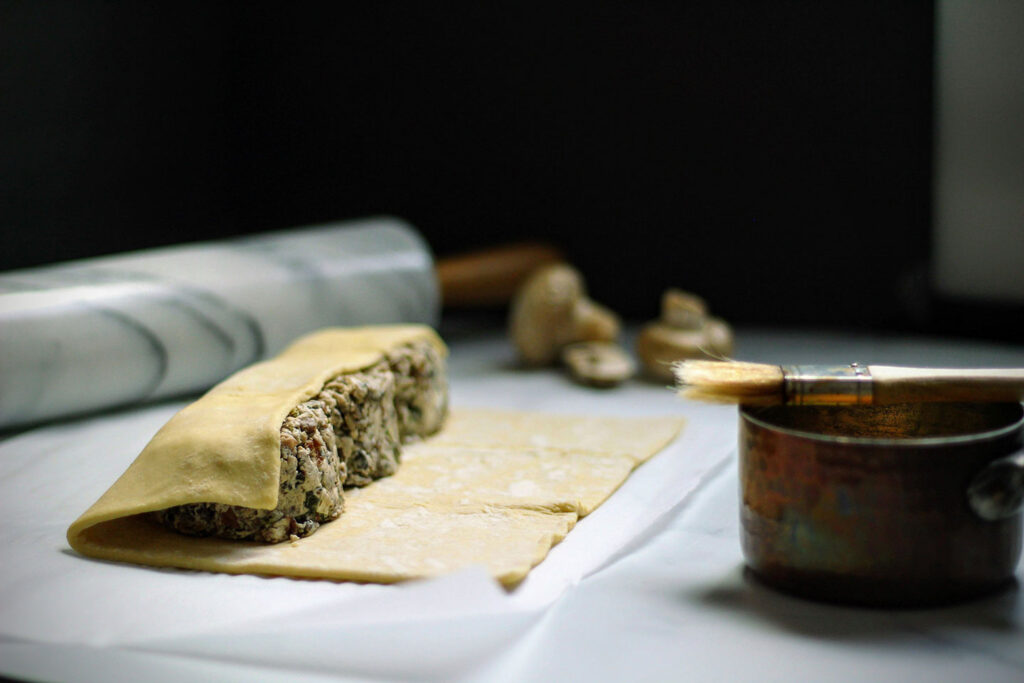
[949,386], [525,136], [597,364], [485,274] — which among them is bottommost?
[597,364]

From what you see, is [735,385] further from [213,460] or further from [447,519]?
[213,460]

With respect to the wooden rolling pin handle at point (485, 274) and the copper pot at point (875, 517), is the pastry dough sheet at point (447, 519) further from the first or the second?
the wooden rolling pin handle at point (485, 274)

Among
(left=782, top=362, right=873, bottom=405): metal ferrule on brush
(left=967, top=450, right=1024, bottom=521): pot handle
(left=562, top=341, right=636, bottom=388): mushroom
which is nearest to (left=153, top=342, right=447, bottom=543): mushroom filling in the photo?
(left=562, top=341, right=636, bottom=388): mushroom

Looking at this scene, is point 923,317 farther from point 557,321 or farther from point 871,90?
point 557,321

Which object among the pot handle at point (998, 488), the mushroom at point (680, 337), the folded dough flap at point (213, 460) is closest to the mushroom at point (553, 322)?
the mushroom at point (680, 337)

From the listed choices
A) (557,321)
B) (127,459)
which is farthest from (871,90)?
(127,459)

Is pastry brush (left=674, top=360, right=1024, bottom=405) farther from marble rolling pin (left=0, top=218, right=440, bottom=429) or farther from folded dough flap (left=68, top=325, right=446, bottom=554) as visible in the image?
marble rolling pin (left=0, top=218, right=440, bottom=429)

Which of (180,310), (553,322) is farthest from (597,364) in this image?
(180,310)
